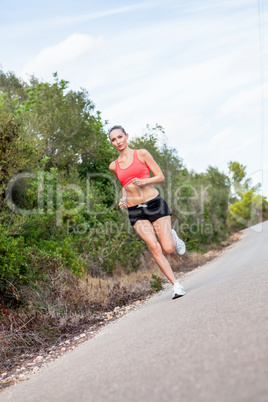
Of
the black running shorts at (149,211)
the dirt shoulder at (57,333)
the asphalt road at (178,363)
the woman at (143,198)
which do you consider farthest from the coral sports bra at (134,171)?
the asphalt road at (178,363)

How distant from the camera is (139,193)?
6855 mm

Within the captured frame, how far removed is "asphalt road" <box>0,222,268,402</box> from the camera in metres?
2.27

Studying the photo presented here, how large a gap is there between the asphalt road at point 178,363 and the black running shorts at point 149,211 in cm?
224

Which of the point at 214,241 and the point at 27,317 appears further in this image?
the point at 214,241

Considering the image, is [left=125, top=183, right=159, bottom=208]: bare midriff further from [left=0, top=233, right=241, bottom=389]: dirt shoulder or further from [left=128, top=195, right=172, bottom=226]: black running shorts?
[left=0, top=233, right=241, bottom=389]: dirt shoulder

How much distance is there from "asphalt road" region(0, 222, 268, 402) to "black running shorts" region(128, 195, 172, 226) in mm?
2237

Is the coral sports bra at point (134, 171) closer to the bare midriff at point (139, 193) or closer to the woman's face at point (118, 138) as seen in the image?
the bare midriff at point (139, 193)

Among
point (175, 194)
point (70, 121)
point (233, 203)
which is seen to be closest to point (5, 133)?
point (70, 121)

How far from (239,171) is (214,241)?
162ft

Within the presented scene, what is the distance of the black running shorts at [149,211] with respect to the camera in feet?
22.4

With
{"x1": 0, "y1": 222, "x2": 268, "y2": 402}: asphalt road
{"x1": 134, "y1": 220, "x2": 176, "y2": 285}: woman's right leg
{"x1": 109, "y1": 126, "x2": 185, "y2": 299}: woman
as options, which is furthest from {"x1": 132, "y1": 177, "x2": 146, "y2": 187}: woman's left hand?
{"x1": 0, "y1": 222, "x2": 268, "y2": 402}: asphalt road

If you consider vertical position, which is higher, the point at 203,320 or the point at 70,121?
the point at 70,121

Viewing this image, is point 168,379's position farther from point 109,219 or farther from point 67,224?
point 109,219

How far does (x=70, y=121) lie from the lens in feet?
65.0
